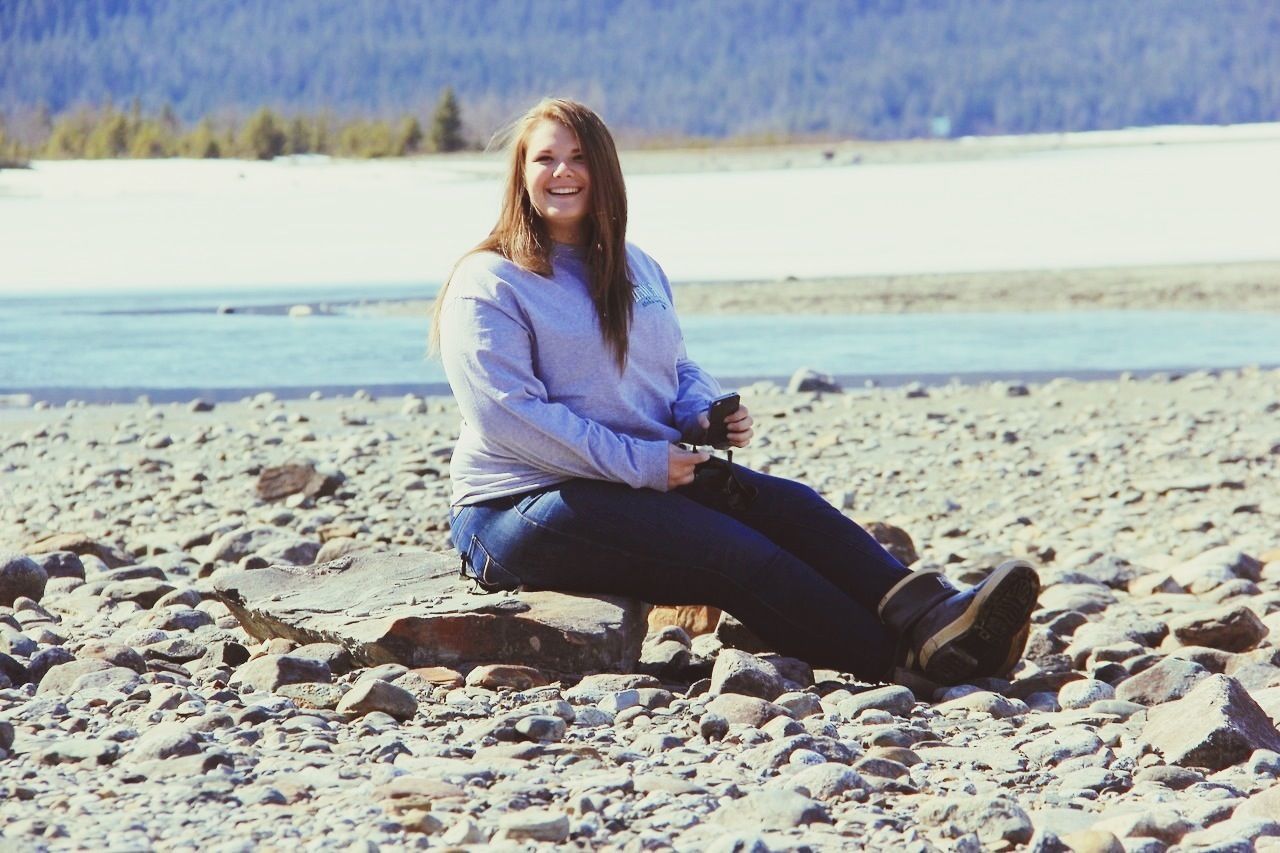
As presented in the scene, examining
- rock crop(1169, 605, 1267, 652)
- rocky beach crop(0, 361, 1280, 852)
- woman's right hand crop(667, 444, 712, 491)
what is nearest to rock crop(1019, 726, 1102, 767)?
rocky beach crop(0, 361, 1280, 852)

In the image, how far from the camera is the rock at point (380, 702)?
298 centimetres

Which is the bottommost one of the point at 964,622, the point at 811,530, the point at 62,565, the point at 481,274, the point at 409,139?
the point at 62,565

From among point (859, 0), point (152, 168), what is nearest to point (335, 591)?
point (152, 168)

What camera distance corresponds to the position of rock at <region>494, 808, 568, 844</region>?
7.50 ft

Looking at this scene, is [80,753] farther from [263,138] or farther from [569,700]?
[263,138]

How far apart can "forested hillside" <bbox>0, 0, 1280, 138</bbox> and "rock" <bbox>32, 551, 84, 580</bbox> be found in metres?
94.8

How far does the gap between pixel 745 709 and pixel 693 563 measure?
0.46 m

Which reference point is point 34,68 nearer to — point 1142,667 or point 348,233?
point 348,233

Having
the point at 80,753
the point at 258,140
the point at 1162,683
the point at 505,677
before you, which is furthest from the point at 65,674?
the point at 258,140

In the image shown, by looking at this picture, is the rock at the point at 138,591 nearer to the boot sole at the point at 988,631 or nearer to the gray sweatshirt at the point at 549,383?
the gray sweatshirt at the point at 549,383

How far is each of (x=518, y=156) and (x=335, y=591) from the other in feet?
3.16

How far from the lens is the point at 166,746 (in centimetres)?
261

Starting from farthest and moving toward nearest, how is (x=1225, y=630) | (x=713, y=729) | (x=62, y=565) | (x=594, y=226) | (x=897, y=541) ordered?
(x=897, y=541) → (x=62, y=565) → (x=1225, y=630) → (x=594, y=226) → (x=713, y=729)

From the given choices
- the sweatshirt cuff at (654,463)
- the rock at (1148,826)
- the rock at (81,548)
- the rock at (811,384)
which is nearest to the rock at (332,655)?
the sweatshirt cuff at (654,463)
